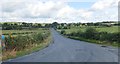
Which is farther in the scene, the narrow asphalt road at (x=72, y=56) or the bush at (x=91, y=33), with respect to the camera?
the bush at (x=91, y=33)

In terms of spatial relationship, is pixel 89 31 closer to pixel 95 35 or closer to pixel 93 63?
pixel 95 35

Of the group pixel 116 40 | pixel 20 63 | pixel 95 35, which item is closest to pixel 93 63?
pixel 20 63

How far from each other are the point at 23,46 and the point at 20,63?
60.1ft

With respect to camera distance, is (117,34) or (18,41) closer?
(18,41)

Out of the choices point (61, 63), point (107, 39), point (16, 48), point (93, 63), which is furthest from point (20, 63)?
point (107, 39)

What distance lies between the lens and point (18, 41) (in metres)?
34.3

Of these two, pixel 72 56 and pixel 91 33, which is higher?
pixel 72 56

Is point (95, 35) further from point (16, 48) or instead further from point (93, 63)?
point (93, 63)

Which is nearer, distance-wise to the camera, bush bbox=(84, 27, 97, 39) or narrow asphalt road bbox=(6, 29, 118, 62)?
narrow asphalt road bbox=(6, 29, 118, 62)

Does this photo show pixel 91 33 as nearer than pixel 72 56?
No

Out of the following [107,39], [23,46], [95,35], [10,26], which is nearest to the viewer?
[23,46]

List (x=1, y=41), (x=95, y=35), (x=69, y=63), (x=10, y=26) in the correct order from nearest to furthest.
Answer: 1. (x=69, y=63)
2. (x=1, y=41)
3. (x=95, y=35)
4. (x=10, y=26)

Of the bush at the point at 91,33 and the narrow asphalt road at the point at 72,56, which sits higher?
the narrow asphalt road at the point at 72,56

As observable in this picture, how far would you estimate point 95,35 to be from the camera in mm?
68312
